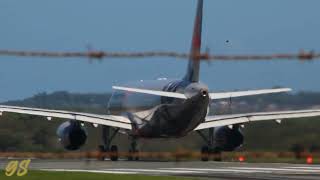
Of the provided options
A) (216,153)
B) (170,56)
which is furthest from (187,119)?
(170,56)

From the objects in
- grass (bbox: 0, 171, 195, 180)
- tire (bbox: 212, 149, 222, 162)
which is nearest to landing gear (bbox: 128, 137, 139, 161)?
tire (bbox: 212, 149, 222, 162)

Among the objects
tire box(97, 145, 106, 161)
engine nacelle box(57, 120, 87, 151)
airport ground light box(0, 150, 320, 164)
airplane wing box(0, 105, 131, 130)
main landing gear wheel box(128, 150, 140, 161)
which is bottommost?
airport ground light box(0, 150, 320, 164)

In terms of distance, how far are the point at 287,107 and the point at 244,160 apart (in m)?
18.4

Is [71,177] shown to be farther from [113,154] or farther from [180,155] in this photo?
[113,154]

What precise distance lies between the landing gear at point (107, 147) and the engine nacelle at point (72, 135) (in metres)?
1.13

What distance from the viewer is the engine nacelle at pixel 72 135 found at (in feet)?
150

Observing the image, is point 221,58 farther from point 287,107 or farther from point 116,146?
point 116,146

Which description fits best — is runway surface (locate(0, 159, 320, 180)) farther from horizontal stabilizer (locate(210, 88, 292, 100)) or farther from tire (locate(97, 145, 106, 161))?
horizontal stabilizer (locate(210, 88, 292, 100))

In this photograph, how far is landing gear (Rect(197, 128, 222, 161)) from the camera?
4412cm

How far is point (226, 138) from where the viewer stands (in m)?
50.5

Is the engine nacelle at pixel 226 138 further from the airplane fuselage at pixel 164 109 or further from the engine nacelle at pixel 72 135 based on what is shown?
the engine nacelle at pixel 72 135

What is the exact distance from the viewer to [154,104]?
51.2 metres

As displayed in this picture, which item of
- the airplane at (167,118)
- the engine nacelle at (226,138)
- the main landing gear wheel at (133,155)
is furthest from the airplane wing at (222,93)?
the main landing gear wheel at (133,155)

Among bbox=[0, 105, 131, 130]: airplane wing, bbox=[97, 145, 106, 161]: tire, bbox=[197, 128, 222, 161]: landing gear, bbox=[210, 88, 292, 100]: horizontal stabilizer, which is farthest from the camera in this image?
bbox=[0, 105, 131, 130]: airplane wing
